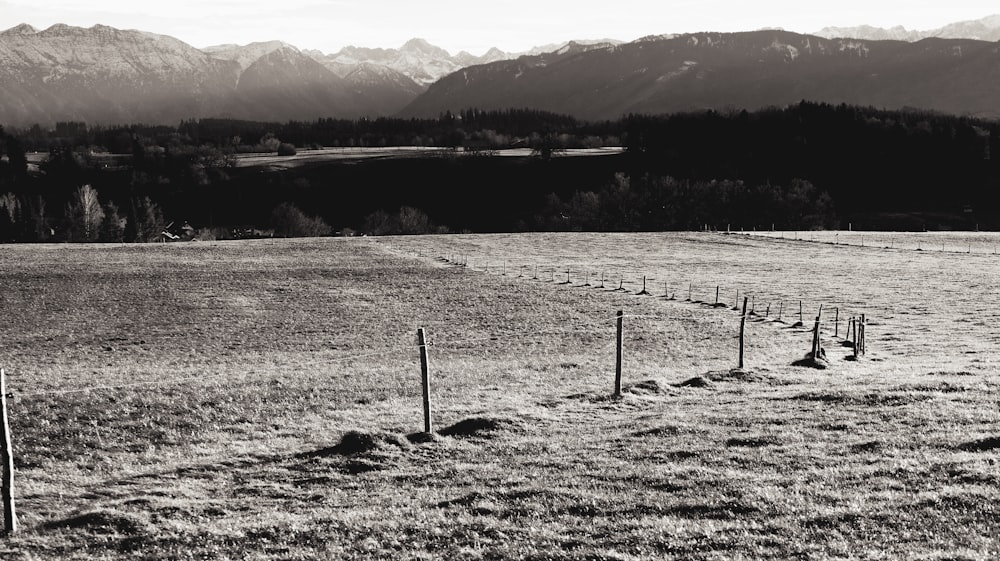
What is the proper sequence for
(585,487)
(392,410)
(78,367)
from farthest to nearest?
1. (78,367)
2. (392,410)
3. (585,487)

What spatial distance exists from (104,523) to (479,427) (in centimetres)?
903

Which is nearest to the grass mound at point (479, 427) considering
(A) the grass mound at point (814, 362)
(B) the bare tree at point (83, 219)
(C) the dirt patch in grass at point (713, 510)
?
(C) the dirt patch in grass at point (713, 510)

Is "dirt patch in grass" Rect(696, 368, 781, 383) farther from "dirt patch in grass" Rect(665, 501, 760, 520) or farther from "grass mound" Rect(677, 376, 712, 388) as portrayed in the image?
"dirt patch in grass" Rect(665, 501, 760, 520)

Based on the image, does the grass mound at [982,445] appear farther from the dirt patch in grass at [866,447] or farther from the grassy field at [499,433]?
the dirt patch in grass at [866,447]

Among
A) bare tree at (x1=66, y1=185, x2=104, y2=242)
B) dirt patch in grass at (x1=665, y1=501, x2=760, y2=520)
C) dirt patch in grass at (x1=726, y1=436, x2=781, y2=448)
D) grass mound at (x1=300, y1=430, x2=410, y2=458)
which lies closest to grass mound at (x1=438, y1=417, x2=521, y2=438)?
grass mound at (x1=300, y1=430, x2=410, y2=458)

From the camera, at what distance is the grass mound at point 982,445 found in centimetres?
1559

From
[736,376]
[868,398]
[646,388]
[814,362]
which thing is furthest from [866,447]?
[814,362]

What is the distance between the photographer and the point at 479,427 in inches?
776

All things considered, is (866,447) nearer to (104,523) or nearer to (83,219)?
(104,523)

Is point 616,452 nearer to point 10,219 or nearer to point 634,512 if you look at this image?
point 634,512

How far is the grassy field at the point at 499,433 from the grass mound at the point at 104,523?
0.17 feet

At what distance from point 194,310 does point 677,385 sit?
1406 inches

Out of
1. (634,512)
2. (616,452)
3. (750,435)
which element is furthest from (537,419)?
(634,512)

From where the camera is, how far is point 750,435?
1791 centimetres
